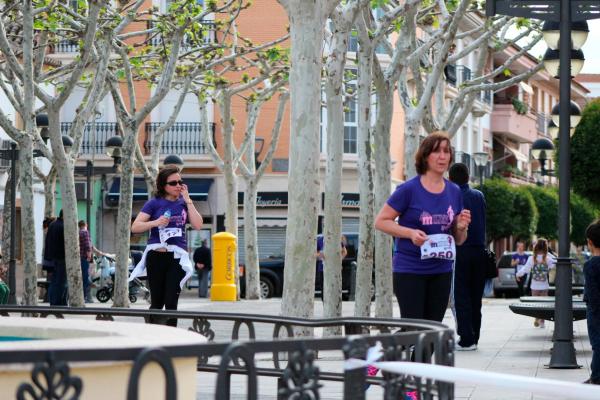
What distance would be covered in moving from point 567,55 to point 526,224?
4989cm

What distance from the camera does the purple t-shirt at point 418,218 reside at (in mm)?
10031

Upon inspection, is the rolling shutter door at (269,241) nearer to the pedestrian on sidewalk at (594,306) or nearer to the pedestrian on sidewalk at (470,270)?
the pedestrian on sidewalk at (470,270)

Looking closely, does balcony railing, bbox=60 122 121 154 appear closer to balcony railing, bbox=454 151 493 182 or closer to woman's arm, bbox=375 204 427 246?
balcony railing, bbox=454 151 493 182

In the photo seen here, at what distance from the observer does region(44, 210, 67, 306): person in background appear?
83.9 ft

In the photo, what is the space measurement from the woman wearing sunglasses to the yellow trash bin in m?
22.9

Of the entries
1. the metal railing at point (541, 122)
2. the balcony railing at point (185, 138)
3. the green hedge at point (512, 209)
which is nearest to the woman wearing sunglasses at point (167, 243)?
the balcony railing at point (185, 138)

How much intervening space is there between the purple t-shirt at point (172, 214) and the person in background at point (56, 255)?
12.1 meters

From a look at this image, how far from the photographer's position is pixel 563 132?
1423 centimetres

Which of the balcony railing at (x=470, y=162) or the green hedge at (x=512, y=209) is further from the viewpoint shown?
the balcony railing at (x=470, y=162)

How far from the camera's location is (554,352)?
550 inches

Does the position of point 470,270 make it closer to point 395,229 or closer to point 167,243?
point 167,243

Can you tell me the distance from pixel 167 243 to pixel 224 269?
2330 cm

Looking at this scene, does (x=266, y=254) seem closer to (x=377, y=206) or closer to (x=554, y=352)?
(x=377, y=206)

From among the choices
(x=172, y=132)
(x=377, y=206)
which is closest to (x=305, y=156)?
(x=377, y=206)
